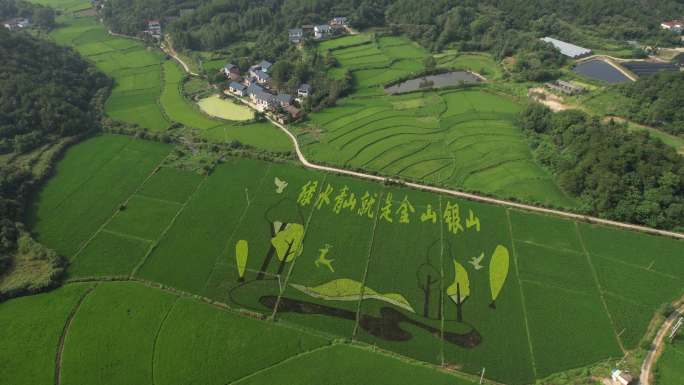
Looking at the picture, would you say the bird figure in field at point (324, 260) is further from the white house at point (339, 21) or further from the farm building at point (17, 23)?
the farm building at point (17, 23)

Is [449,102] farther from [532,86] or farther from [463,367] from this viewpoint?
[463,367]

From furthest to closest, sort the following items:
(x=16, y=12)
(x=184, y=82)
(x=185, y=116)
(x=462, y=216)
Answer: (x=16, y=12), (x=184, y=82), (x=185, y=116), (x=462, y=216)

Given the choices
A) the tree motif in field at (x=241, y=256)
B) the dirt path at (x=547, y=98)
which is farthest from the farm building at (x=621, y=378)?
the dirt path at (x=547, y=98)

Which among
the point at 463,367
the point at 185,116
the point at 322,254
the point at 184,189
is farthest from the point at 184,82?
the point at 463,367

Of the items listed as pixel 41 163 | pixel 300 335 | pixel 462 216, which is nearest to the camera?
pixel 300 335

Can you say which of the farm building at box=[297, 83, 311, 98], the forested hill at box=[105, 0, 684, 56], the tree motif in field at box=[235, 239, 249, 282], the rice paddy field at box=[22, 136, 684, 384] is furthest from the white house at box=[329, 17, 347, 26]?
the tree motif in field at box=[235, 239, 249, 282]

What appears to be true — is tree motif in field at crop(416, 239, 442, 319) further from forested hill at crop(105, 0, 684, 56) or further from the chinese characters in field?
forested hill at crop(105, 0, 684, 56)

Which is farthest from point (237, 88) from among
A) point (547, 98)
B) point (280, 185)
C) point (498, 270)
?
point (498, 270)
